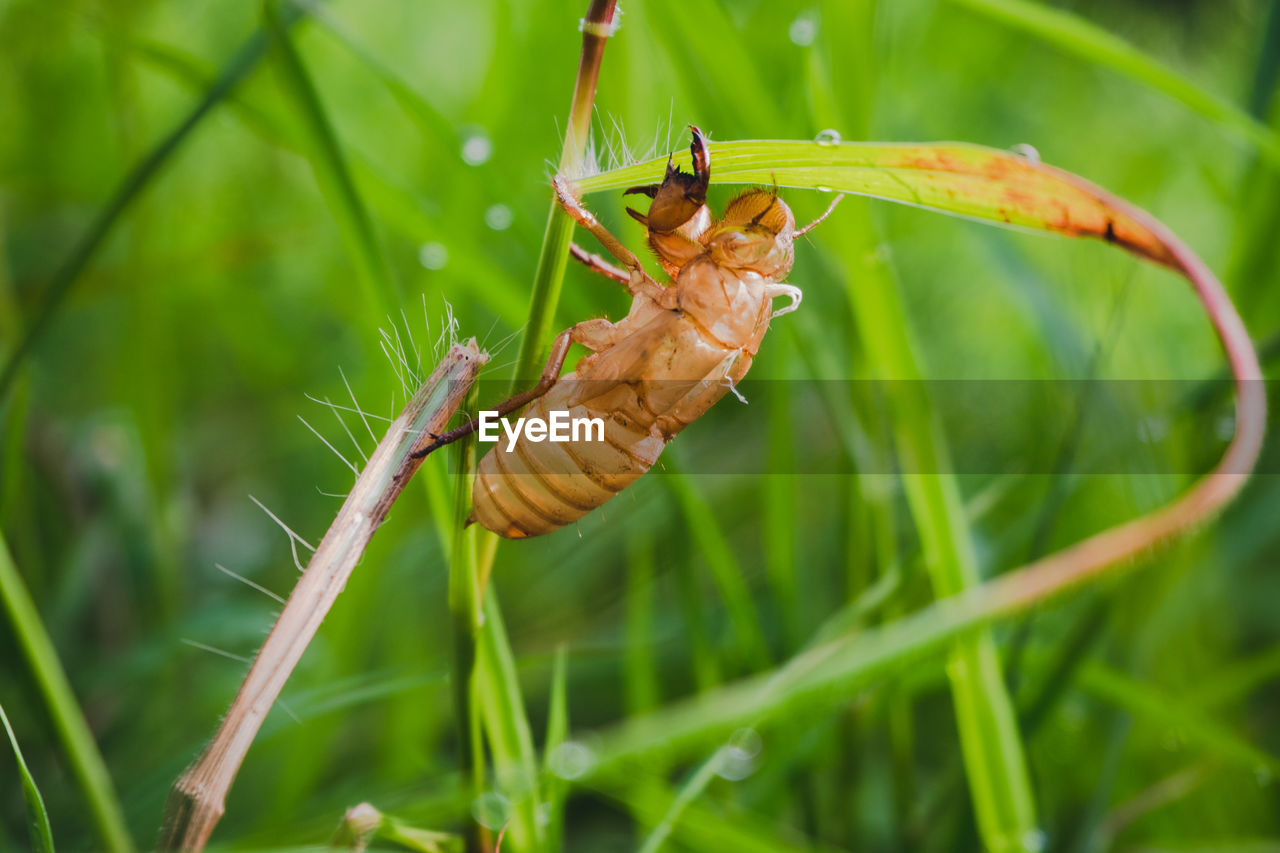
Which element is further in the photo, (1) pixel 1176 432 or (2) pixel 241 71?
(1) pixel 1176 432

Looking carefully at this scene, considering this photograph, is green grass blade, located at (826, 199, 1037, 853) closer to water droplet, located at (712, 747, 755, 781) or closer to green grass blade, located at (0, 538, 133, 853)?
water droplet, located at (712, 747, 755, 781)

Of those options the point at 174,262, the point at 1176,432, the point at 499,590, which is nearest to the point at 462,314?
the point at 499,590

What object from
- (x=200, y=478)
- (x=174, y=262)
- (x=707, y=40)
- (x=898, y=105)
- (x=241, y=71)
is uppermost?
(x=898, y=105)

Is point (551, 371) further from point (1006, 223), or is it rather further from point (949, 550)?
point (949, 550)

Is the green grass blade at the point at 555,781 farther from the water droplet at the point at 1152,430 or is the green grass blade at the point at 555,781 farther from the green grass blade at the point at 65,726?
the water droplet at the point at 1152,430

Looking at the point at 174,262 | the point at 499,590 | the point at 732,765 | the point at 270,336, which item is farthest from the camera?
the point at 270,336

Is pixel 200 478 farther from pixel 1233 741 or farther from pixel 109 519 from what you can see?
pixel 1233 741
